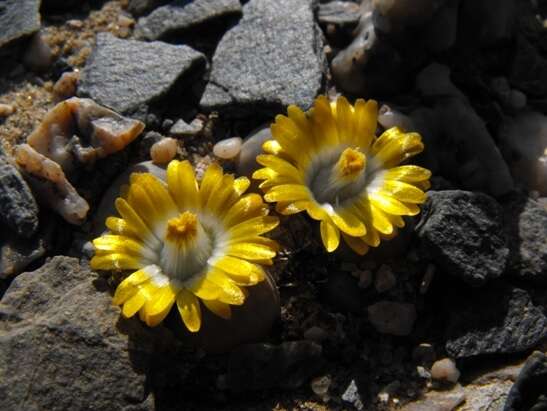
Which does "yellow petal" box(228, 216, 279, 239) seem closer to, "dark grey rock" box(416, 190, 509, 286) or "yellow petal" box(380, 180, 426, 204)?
"yellow petal" box(380, 180, 426, 204)

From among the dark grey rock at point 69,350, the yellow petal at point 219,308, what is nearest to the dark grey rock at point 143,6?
the dark grey rock at point 69,350

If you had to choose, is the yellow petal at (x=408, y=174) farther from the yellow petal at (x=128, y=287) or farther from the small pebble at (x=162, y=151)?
the yellow petal at (x=128, y=287)

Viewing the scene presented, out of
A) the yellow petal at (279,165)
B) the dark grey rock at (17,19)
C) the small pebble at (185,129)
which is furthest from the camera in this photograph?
the dark grey rock at (17,19)

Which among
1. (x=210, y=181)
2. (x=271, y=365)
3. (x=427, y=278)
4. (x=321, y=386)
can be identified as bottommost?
(x=321, y=386)

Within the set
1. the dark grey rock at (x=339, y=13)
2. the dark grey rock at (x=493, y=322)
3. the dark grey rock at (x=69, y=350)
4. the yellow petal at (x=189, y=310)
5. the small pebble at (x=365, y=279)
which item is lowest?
the dark grey rock at (x=493, y=322)

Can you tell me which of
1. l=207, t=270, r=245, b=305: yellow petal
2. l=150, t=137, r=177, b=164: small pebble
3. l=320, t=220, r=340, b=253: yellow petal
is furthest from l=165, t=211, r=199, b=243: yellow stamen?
l=150, t=137, r=177, b=164: small pebble

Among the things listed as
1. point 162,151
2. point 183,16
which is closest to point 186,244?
point 162,151

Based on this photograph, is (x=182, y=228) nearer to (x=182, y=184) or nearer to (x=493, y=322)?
(x=182, y=184)

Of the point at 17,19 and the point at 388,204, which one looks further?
the point at 17,19
